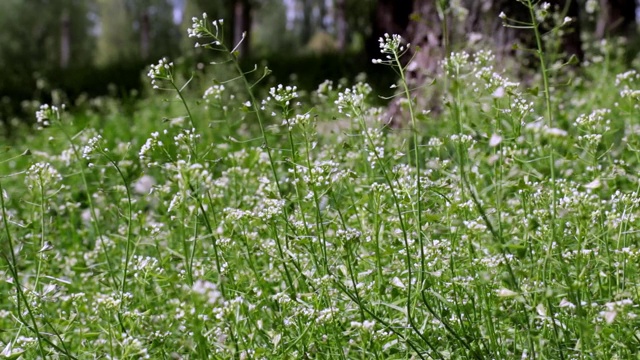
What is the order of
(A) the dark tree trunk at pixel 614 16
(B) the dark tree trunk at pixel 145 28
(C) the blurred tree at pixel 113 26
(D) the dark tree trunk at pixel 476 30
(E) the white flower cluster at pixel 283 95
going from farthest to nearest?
(C) the blurred tree at pixel 113 26
(B) the dark tree trunk at pixel 145 28
(A) the dark tree trunk at pixel 614 16
(D) the dark tree trunk at pixel 476 30
(E) the white flower cluster at pixel 283 95

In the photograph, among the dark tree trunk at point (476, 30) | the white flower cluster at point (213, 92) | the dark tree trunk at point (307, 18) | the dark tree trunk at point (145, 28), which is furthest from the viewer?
the dark tree trunk at point (307, 18)

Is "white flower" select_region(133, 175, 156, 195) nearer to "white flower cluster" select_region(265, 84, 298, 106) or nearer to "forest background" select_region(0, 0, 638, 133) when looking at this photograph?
"forest background" select_region(0, 0, 638, 133)

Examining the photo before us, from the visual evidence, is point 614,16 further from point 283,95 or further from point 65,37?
point 65,37

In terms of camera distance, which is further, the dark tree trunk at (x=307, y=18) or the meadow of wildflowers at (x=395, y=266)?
the dark tree trunk at (x=307, y=18)

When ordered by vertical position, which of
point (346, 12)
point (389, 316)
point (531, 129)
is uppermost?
point (531, 129)

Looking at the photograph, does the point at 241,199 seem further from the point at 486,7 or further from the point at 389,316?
the point at 486,7

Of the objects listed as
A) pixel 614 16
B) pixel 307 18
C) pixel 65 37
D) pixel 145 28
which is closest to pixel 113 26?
pixel 145 28

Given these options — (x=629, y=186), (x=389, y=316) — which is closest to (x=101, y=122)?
(x=629, y=186)

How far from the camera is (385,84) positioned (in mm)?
10727

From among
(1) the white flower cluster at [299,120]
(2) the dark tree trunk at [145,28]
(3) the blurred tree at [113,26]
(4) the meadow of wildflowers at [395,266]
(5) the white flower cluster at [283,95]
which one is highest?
(5) the white flower cluster at [283,95]

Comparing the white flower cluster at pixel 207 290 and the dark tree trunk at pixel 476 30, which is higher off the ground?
the white flower cluster at pixel 207 290

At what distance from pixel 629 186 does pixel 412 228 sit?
1.71 metres

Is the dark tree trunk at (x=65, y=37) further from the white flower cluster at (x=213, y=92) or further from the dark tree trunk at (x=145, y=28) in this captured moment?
the white flower cluster at (x=213, y=92)

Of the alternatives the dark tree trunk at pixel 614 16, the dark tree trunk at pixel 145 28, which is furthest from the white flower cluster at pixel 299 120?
the dark tree trunk at pixel 145 28
